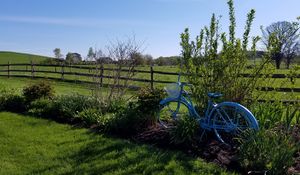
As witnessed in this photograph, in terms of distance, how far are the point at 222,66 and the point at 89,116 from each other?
3134 mm

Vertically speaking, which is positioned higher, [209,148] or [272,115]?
[272,115]

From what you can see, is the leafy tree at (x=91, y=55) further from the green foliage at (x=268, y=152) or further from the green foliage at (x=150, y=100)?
the green foliage at (x=268, y=152)

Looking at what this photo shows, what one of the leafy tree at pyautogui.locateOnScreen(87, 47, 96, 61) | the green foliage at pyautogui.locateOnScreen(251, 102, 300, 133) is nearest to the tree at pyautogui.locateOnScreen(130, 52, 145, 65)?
the leafy tree at pyautogui.locateOnScreen(87, 47, 96, 61)

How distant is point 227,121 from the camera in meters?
5.92

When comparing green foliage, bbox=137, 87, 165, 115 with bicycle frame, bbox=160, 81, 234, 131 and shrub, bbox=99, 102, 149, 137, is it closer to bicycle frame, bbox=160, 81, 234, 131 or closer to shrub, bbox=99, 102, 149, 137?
shrub, bbox=99, 102, 149, 137

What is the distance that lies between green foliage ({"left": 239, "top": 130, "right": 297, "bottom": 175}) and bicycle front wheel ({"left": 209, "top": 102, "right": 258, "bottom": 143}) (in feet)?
1.68

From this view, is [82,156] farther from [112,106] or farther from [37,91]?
[37,91]

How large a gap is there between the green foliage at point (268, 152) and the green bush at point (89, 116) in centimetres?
362

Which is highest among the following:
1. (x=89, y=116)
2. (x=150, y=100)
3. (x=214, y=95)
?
(x=214, y=95)

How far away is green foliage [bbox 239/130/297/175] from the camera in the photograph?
15.0 ft

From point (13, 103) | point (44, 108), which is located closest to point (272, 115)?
point (44, 108)

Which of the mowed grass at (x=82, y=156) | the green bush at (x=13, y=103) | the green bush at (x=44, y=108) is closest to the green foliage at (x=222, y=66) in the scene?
the mowed grass at (x=82, y=156)

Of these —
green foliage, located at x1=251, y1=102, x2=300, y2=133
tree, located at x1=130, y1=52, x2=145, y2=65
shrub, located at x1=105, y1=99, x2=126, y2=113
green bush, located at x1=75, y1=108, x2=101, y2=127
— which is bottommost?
green bush, located at x1=75, y1=108, x2=101, y2=127

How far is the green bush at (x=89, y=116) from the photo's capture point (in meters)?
7.71
